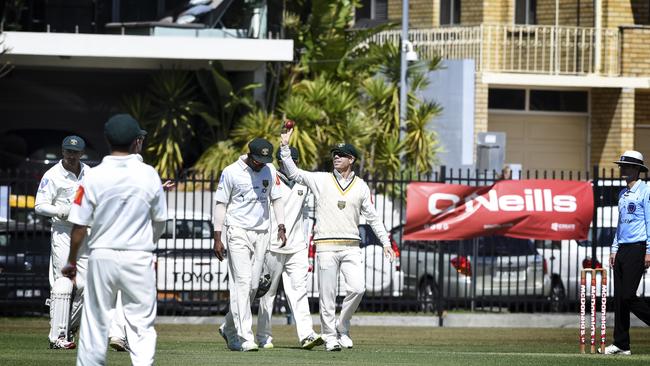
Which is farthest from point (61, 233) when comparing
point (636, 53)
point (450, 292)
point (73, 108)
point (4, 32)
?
point (636, 53)

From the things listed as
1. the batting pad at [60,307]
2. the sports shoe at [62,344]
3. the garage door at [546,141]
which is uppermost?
the garage door at [546,141]

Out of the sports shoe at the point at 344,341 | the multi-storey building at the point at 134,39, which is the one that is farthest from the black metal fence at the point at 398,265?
the sports shoe at the point at 344,341

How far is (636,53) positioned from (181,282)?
1674 cm

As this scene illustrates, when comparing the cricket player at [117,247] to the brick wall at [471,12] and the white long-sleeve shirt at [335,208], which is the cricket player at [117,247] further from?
the brick wall at [471,12]

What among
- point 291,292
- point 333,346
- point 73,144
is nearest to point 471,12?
point 291,292

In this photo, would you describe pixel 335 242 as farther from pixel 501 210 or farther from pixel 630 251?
pixel 501 210

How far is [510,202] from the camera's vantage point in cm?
2111

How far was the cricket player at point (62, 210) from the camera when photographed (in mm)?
13070

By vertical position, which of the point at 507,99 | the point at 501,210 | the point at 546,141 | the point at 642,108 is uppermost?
the point at 507,99

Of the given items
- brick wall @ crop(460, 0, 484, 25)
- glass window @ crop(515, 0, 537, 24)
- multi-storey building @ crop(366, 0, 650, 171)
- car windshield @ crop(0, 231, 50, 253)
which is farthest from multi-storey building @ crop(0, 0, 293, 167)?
glass window @ crop(515, 0, 537, 24)

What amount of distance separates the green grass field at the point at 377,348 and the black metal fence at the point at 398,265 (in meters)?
0.80

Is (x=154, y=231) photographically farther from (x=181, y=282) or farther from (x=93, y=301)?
(x=181, y=282)

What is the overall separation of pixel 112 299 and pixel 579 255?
45.7 feet

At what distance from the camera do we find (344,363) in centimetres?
1245
